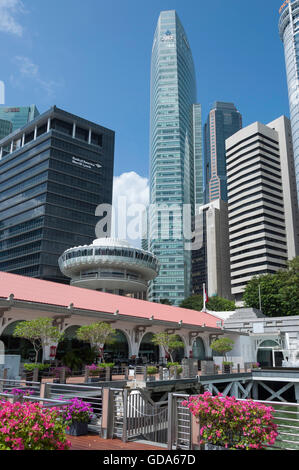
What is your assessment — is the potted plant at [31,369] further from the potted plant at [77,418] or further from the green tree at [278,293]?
the green tree at [278,293]

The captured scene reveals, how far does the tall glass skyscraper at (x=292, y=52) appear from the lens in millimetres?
122250

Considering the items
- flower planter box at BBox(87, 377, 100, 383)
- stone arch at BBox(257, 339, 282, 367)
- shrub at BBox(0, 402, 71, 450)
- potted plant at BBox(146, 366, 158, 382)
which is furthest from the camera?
stone arch at BBox(257, 339, 282, 367)

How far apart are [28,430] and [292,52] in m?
149

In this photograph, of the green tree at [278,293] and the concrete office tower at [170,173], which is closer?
the green tree at [278,293]

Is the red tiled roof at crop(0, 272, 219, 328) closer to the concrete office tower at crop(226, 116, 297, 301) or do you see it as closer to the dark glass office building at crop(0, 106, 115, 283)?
the dark glass office building at crop(0, 106, 115, 283)

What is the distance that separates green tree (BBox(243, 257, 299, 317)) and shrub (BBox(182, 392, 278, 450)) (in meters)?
67.3

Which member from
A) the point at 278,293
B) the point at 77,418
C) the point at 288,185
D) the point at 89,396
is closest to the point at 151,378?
the point at 89,396

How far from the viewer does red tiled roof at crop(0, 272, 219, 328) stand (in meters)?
30.6

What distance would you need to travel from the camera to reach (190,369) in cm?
3056

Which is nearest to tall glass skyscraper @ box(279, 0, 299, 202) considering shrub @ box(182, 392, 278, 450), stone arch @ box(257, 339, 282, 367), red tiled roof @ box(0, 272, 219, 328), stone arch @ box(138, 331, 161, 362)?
stone arch @ box(257, 339, 282, 367)

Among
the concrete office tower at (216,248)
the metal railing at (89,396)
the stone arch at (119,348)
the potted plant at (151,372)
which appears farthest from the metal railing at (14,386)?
the concrete office tower at (216,248)

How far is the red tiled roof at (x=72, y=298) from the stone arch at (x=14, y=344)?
2.09 meters

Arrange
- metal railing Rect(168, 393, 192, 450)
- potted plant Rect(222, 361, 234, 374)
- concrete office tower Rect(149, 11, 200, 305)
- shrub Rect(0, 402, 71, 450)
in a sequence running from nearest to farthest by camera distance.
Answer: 1. shrub Rect(0, 402, 71, 450)
2. metal railing Rect(168, 393, 192, 450)
3. potted plant Rect(222, 361, 234, 374)
4. concrete office tower Rect(149, 11, 200, 305)

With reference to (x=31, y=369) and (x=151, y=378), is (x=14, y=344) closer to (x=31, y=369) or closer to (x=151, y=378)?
(x=31, y=369)
